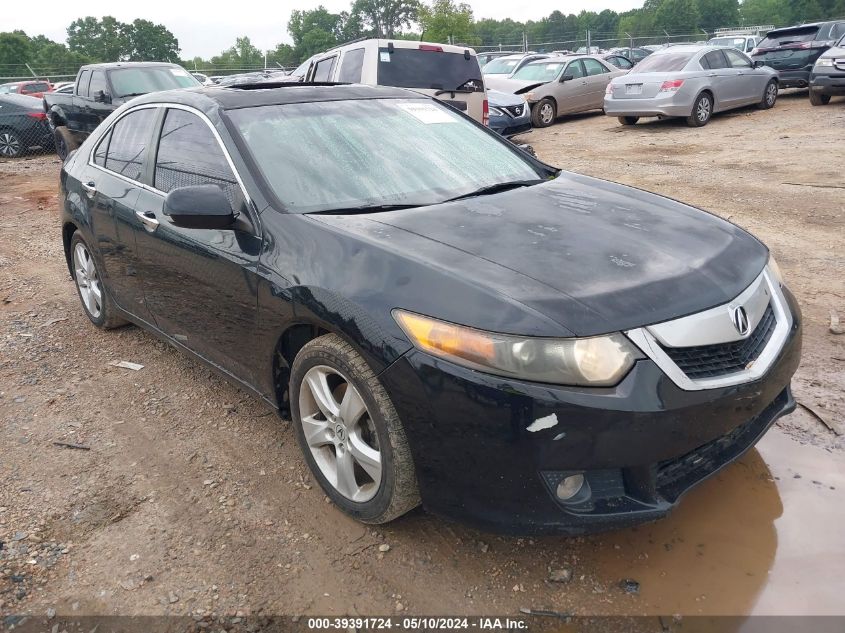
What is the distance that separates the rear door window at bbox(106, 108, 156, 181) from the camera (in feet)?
12.7

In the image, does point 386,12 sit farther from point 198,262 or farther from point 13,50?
point 198,262

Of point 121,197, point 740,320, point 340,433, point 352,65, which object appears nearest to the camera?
point 740,320

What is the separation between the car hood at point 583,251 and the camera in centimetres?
219

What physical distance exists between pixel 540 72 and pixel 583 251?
14.2 metres

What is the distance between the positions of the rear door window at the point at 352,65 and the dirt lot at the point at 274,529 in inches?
232

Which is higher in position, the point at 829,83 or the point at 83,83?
the point at 83,83

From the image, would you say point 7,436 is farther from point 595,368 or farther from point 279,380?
point 595,368

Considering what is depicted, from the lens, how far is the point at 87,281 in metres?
4.81

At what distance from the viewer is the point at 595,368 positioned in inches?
81.8

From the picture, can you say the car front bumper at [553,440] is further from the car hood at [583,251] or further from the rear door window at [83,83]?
the rear door window at [83,83]

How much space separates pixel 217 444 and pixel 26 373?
1762 millimetres

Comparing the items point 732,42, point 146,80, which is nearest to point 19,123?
point 146,80

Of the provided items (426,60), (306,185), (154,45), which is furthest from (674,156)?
(154,45)

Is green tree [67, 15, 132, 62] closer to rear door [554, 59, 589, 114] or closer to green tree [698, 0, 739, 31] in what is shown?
Result: green tree [698, 0, 739, 31]
